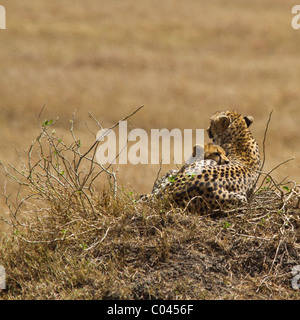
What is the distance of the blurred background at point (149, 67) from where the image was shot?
19.4 meters

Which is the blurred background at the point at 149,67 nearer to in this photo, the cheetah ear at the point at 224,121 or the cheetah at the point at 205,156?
the cheetah ear at the point at 224,121

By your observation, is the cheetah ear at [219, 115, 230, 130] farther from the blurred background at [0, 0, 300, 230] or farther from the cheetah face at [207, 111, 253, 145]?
the blurred background at [0, 0, 300, 230]

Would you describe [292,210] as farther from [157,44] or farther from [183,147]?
[157,44]

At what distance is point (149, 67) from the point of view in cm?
2547

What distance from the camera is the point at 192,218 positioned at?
553 centimetres

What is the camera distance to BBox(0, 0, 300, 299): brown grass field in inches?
204

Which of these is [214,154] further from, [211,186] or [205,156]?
[211,186]

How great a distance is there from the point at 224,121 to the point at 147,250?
192 cm

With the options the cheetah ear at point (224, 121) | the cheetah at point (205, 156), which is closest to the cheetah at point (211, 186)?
the cheetah at point (205, 156)

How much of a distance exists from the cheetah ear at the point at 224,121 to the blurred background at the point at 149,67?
7.40 m

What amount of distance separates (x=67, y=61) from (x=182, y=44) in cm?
580

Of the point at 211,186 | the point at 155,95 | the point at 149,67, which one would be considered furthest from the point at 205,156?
the point at 149,67

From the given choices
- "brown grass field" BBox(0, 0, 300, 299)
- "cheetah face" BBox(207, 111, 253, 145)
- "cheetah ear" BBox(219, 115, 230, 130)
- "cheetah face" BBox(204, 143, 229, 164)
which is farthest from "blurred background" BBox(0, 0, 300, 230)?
"cheetah face" BBox(204, 143, 229, 164)

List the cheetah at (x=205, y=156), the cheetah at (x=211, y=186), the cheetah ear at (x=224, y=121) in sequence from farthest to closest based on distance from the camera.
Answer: the cheetah ear at (x=224, y=121) → the cheetah at (x=205, y=156) → the cheetah at (x=211, y=186)
